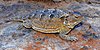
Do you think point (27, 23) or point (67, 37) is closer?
point (67, 37)

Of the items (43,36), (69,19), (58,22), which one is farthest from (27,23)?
(69,19)

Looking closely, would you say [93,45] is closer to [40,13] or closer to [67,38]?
[67,38]

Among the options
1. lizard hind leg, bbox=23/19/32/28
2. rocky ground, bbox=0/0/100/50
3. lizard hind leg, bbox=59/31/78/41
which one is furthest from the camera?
lizard hind leg, bbox=23/19/32/28

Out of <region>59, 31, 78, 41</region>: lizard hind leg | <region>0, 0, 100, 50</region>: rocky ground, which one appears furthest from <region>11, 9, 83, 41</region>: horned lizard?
<region>0, 0, 100, 50</region>: rocky ground

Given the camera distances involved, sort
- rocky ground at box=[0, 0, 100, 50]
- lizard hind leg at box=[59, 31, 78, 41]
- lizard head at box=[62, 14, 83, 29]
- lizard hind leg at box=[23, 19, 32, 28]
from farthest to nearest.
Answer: lizard hind leg at box=[23, 19, 32, 28] → lizard head at box=[62, 14, 83, 29] → lizard hind leg at box=[59, 31, 78, 41] → rocky ground at box=[0, 0, 100, 50]

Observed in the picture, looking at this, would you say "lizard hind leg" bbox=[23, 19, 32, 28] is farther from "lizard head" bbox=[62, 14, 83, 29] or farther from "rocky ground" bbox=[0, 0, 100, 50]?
"lizard head" bbox=[62, 14, 83, 29]

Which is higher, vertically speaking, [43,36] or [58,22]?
[58,22]

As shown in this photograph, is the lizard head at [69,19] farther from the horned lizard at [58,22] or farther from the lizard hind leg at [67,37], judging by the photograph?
the lizard hind leg at [67,37]

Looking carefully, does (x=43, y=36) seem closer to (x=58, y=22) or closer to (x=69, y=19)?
(x=58, y=22)

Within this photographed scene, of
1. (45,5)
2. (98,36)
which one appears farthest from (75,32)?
(45,5)

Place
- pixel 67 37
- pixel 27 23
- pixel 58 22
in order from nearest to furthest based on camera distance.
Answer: pixel 67 37 → pixel 58 22 → pixel 27 23

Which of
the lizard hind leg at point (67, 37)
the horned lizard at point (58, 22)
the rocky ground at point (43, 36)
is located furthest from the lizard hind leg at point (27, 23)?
the lizard hind leg at point (67, 37)
